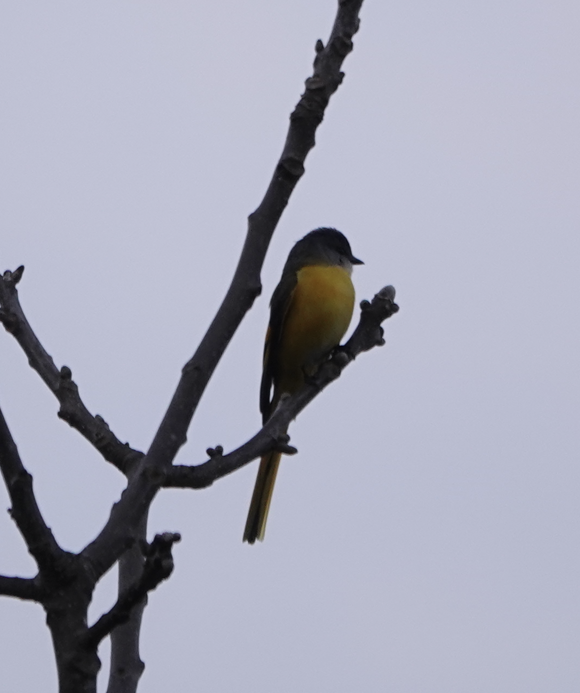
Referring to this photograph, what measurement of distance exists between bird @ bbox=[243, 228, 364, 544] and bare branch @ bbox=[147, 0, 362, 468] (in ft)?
11.1

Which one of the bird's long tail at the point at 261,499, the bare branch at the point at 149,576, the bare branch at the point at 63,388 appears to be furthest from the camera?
the bird's long tail at the point at 261,499

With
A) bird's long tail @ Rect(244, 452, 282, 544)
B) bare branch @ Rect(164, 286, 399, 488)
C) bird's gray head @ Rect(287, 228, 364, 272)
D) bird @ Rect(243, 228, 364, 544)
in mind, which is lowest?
bare branch @ Rect(164, 286, 399, 488)

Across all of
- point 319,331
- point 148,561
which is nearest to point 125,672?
point 148,561

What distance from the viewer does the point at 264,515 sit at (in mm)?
5418

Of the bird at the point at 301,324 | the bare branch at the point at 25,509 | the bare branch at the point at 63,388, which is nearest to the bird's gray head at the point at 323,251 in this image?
the bird at the point at 301,324

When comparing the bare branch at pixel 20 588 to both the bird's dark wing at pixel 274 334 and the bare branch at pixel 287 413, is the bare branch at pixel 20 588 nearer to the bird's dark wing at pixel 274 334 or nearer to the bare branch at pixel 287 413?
the bare branch at pixel 287 413

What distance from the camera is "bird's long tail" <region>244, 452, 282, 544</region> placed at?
17.6 feet

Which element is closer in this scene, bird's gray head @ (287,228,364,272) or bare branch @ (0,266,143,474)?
bare branch @ (0,266,143,474)

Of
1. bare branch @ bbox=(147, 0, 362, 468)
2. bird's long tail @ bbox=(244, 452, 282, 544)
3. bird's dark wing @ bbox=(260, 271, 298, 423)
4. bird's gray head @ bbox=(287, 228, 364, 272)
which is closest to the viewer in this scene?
bare branch @ bbox=(147, 0, 362, 468)

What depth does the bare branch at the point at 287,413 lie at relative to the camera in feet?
8.38

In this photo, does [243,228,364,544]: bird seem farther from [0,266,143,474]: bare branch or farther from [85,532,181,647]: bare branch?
[85,532,181,647]: bare branch

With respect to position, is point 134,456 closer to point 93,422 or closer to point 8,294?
point 93,422

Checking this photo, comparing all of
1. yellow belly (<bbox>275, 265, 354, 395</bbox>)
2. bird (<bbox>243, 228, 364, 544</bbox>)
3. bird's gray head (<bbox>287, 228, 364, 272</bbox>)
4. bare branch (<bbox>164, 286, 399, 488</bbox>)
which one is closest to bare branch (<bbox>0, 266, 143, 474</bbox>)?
bare branch (<bbox>164, 286, 399, 488</bbox>)

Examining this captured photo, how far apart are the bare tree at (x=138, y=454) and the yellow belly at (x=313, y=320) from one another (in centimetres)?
270
